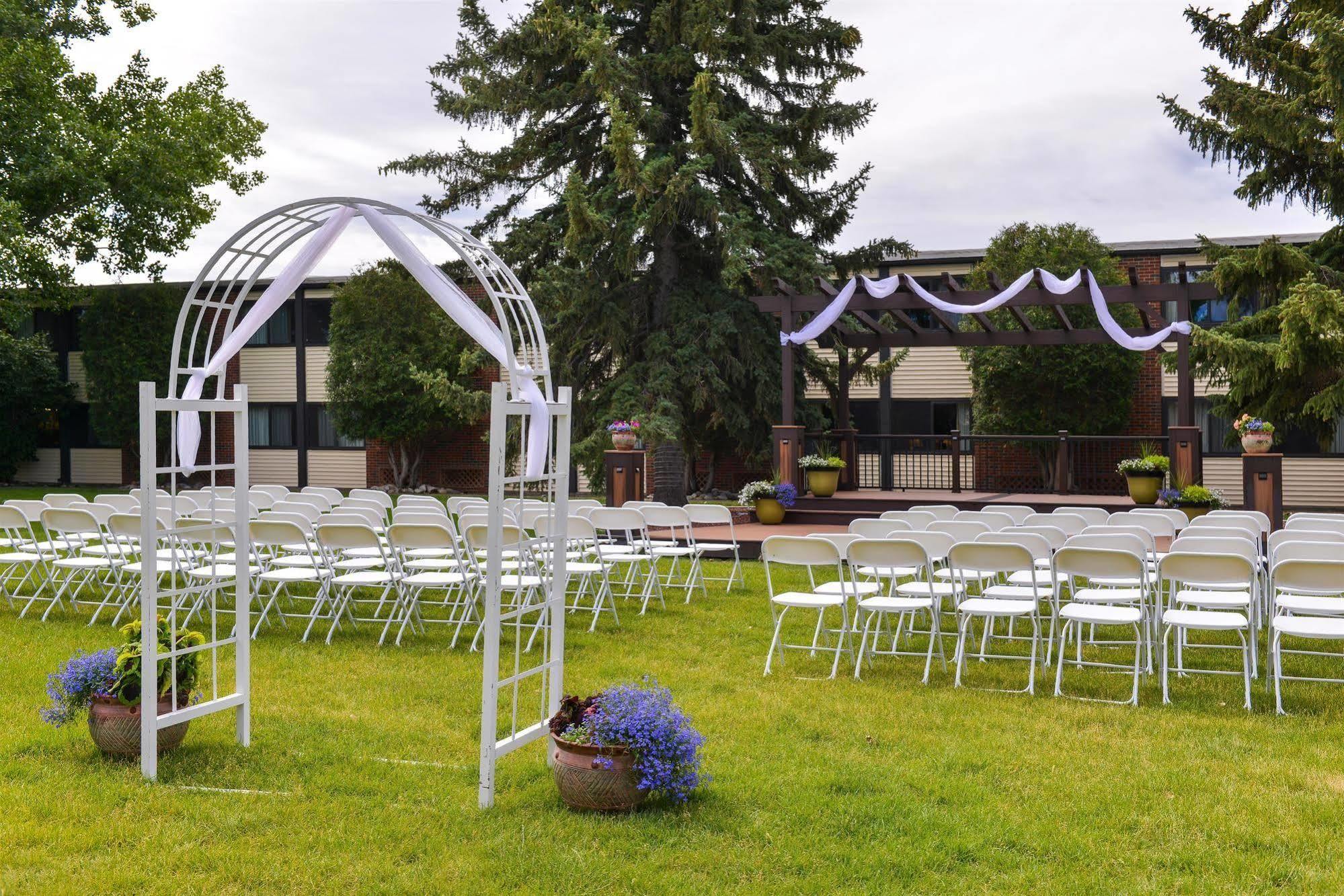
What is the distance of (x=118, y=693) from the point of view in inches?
212

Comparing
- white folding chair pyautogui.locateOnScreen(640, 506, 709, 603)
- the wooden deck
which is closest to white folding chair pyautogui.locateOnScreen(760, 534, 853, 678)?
white folding chair pyautogui.locateOnScreen(640, 506, 709, 603)

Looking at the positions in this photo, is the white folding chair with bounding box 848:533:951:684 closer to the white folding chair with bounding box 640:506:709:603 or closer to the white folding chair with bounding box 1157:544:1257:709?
the white folding chair with bounding box 1157:544:1257:709

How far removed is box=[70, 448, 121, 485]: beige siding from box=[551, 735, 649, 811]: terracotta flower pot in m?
28.6

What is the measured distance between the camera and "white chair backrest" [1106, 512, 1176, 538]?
9.22 metres

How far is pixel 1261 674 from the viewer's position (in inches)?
288

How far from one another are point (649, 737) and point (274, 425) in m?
26.4

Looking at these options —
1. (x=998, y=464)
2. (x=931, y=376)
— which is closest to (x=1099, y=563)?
(x=998, y=464)

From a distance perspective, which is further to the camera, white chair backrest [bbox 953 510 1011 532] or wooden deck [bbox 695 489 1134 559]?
wooden deck [bbox 695 489 1134 559]

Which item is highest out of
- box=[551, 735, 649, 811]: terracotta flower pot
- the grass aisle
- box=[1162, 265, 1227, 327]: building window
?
box=[1162, 265, 1227, 327]: building window

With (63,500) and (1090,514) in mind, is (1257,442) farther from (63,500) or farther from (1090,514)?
(63,500)

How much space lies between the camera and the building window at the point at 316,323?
1109 inches

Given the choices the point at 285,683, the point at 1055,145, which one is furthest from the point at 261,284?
the point at 285,683

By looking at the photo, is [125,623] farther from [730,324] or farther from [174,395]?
[730,324]

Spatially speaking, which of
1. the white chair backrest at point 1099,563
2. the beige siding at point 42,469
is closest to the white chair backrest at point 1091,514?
the white chair backrest at point 1099,563
